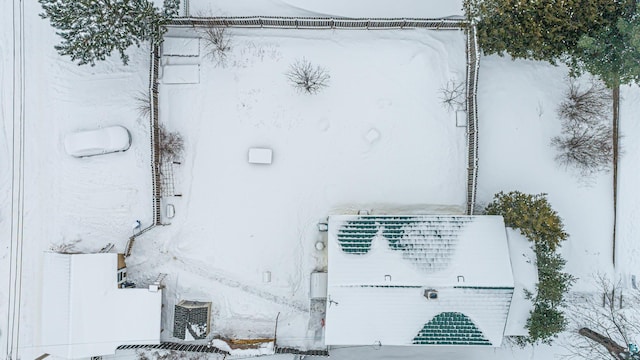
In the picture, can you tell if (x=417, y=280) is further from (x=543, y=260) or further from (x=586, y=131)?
(x=586, y=131)

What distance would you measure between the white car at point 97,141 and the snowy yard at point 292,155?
1851 millimetres

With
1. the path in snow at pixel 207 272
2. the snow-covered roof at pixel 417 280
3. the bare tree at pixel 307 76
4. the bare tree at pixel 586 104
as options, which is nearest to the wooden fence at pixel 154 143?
the path in snow at pixel 207 272

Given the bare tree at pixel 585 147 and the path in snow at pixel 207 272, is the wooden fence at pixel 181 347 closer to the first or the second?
the path in snow at pixel 207 272

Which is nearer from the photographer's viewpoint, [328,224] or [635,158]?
[328,224]

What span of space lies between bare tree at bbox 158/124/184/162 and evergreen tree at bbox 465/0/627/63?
39.6 feet

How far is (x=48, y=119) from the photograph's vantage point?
18.2 meters

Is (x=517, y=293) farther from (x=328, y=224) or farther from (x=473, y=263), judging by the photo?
(x=328, y=224)

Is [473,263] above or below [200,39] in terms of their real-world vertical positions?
below

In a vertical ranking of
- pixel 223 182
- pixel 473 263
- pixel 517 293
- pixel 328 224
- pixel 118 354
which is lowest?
pixel 118 354

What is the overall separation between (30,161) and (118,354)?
8559mm

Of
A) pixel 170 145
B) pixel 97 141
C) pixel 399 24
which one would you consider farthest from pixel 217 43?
pixel 399 24

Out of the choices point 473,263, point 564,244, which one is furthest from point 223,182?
point 564,244

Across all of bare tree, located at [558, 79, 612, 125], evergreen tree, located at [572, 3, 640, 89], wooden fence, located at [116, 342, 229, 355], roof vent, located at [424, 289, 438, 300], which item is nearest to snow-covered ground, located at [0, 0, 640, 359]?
bare tree, located at [558, 79, 612, 125]

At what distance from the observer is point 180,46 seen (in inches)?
700
